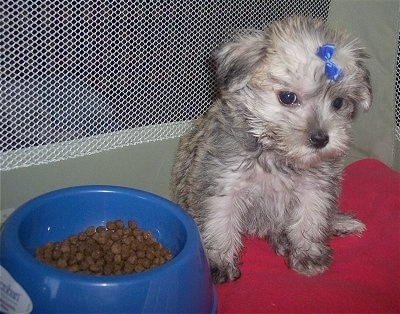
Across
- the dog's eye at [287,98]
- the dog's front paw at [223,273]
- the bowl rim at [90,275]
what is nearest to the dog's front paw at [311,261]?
the dog's front paw at [223,273]

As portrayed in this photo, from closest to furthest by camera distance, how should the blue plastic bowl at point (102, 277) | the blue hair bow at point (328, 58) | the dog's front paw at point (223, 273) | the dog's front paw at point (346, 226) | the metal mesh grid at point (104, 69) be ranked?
1. the blue plastic bowl at point (102, 277)
2. the blue hair bow at point (328, 58)
3. the metal mesh grid at point (104, 69)
4. the dog's front paw at point (223, 273)
5. the dog's front paw at point (346, 226)

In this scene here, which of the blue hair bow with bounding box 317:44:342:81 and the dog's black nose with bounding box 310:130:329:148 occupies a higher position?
the blue hair bow with bounding box 317:44:342:81

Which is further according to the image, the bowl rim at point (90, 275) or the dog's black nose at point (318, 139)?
the dog's black nose at point (318, 139)

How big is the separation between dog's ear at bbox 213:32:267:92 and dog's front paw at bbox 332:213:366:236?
112 cm

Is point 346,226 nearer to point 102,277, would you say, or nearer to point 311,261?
point 311,261

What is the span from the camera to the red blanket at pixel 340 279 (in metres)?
2.51

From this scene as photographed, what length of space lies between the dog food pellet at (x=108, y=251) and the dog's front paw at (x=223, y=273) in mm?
296

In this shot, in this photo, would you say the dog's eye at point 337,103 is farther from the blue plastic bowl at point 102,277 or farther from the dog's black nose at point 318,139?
the blue plastic bowl at point 102,277

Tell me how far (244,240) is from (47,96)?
1.32 metres

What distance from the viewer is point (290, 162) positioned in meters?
2.51

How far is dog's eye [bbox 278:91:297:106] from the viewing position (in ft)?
7.78

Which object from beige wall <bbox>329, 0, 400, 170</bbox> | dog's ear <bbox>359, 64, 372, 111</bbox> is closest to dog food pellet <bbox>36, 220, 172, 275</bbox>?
dog's ear <bbox>359, 64, 372, 111</bbox>

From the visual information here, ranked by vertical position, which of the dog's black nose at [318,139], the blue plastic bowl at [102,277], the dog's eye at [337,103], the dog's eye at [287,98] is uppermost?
the dog's eye at [287,98]

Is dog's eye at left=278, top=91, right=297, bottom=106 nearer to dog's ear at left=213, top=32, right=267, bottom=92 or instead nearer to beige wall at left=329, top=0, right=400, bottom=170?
dog's ear at left=213, top=32, right=267, bottom=92
